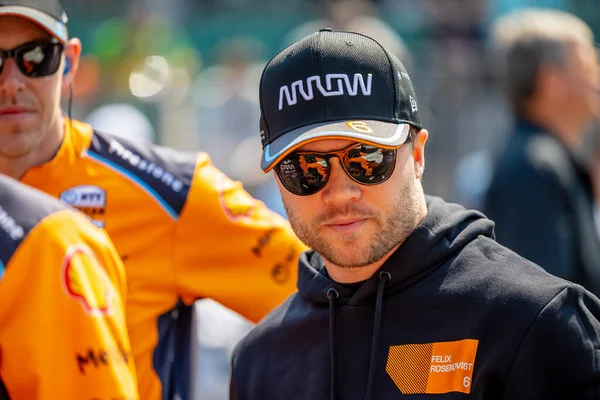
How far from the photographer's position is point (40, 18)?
12.2ft

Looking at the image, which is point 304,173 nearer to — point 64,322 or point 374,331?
point 374,331

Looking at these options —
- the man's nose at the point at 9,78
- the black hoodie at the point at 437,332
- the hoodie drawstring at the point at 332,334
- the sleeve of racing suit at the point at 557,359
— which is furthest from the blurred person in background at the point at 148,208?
the sleeve of racing suit at the point at 557,359

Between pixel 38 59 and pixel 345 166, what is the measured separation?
4.79 ft

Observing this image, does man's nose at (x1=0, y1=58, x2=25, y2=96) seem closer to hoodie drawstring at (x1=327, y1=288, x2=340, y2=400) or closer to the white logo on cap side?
the white logo on cap side

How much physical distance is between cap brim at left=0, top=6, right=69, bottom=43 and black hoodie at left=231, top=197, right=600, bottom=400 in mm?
1339

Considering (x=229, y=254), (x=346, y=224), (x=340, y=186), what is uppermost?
(x=340, y=186)

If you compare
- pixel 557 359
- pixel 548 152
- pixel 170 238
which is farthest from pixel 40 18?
pixel 548 152

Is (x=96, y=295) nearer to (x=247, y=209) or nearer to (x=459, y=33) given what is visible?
A: (x=247, y=209)

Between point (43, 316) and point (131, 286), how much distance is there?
1.24 meters

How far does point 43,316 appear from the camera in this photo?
258cm

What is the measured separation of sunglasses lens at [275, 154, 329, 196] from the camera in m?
2.82

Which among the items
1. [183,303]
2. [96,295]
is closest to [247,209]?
[183,303]

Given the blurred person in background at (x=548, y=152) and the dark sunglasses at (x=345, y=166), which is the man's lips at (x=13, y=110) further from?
the blurred person in background at (x=548, y=152)

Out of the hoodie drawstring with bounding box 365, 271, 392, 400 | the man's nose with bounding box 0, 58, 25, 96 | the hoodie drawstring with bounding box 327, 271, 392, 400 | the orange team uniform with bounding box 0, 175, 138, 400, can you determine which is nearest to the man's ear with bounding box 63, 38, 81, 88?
the man's nose with bounding box 0, 58, 25, 96
